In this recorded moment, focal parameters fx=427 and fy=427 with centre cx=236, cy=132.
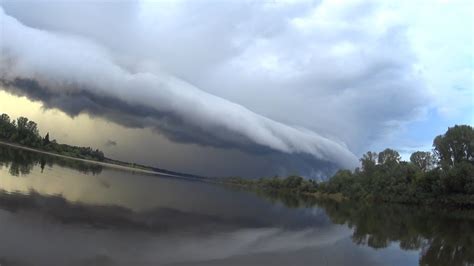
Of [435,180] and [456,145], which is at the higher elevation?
[456,145]

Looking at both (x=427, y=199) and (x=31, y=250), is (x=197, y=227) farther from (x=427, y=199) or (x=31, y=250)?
(x=427, y=199)

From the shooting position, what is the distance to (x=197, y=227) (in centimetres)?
3534

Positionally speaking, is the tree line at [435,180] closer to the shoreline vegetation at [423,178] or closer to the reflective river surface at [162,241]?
the shoreline vegetation at [423,178]

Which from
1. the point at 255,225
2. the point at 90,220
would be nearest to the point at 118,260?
the point at 90,220

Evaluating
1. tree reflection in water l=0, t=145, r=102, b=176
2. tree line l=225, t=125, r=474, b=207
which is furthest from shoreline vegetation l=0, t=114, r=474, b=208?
tree reflection in water l=0, t=145, r=102, b=176

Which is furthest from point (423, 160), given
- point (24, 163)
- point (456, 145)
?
point (24, 163)

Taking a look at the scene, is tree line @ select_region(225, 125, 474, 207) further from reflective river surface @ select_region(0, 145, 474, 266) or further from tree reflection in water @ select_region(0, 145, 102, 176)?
tree reflection in water @ select_region(0, 145, 102, 176)

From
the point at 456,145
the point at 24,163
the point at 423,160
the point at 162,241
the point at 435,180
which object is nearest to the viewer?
the point at 162,241

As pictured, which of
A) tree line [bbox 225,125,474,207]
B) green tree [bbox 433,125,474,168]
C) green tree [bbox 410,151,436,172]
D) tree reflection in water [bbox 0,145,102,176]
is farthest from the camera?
green tree [bbox 410,151,436,172]

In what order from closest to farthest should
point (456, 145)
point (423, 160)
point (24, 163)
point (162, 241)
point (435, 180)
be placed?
point (162, 241)
point (24, 163)
point (435, 180)
point (456, 145)
point (423, 160)

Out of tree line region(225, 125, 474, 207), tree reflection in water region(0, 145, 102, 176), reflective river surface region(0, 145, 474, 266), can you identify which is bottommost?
reflective river surface region(0, 145, 474, 266)

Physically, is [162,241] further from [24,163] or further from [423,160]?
[423,160]

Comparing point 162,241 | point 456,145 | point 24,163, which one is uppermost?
point 456,145

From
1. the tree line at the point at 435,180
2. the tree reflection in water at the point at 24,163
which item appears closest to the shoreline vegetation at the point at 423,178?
the tree line at the point at 435,180
